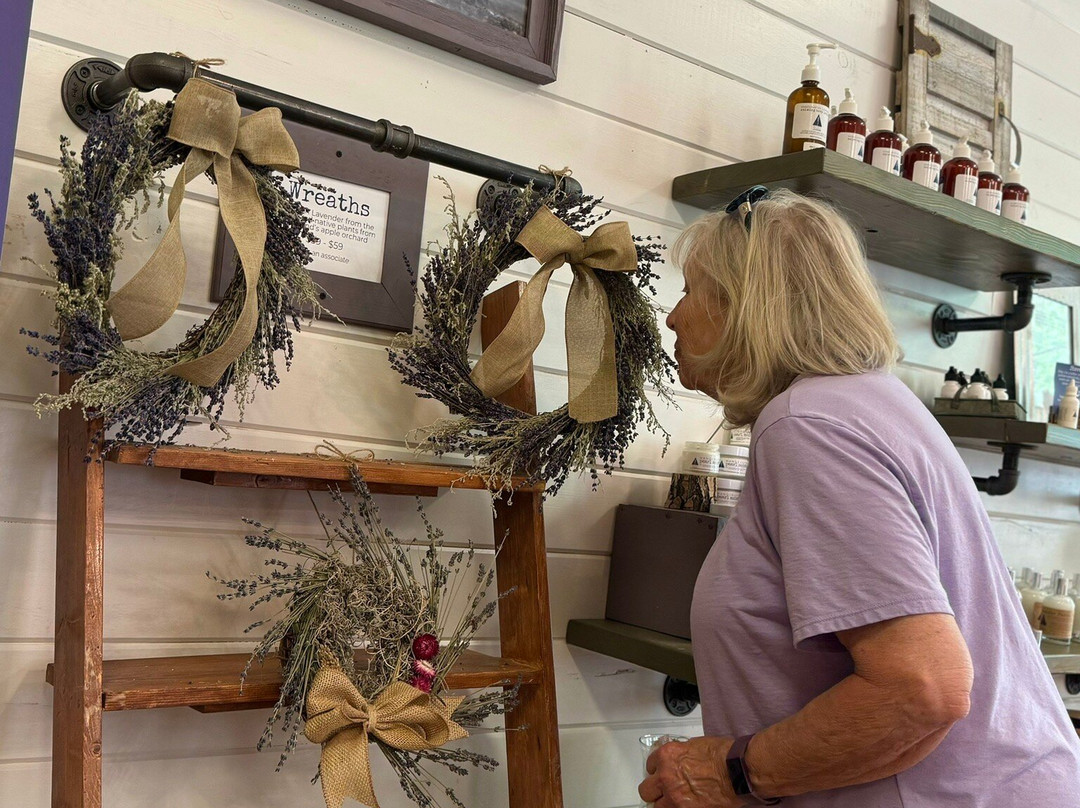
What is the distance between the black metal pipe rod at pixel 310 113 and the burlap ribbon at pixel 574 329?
0.34ft

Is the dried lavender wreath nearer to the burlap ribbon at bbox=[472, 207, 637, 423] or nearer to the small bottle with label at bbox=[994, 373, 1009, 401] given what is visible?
the burlap ribbon at bbox=[472, 207, 637, 423]

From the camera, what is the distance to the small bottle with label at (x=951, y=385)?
6.89 ft

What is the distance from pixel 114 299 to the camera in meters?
1.05

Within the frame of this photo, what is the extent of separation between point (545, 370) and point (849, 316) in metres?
0.58

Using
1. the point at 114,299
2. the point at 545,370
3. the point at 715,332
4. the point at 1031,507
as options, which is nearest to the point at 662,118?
the point at 545,370

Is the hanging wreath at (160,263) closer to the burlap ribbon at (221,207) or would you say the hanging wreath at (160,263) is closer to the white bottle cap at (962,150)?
the burlap ribbon at (221,207)

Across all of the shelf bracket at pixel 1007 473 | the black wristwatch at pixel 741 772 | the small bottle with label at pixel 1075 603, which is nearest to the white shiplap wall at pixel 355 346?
the shelf bracket at pixel 1007 473

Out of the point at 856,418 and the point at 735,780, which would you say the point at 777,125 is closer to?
the point at 856,418

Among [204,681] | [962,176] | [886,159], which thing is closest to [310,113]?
[204,681]

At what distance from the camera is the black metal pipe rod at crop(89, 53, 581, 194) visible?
3.49ft

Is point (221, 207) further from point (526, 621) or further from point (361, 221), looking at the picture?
point (526, 621)

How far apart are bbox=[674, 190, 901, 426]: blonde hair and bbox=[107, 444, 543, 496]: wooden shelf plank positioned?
335 mm

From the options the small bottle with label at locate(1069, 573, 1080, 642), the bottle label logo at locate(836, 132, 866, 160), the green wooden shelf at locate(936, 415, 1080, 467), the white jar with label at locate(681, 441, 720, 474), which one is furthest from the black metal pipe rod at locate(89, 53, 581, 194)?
the small bottle with label at locate(1069, 573, 1080, 642)

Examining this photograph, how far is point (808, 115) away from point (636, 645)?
912 mm
